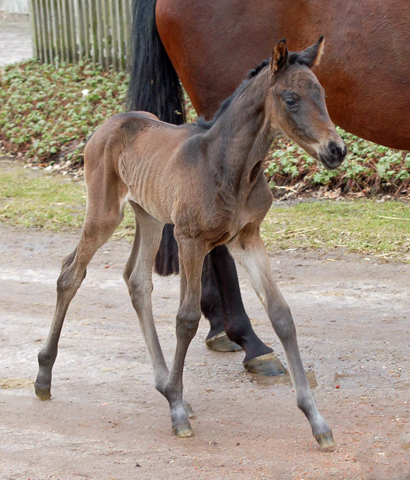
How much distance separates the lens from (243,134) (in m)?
3.22

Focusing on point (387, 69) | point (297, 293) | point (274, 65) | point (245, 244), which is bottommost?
point (297, 293)

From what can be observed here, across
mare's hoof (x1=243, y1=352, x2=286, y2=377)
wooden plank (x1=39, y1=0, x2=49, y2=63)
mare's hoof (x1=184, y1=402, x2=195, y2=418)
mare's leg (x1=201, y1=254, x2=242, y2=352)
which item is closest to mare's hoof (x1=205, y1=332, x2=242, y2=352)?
mare's leg (x1=201, y1=254, x2=242, y2=352)

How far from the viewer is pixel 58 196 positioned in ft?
27.1

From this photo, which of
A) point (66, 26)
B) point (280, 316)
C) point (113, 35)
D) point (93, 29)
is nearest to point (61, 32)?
point (66, 26)

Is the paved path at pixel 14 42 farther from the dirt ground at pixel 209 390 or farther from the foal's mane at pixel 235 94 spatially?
the foal's mane at pixel 235 94

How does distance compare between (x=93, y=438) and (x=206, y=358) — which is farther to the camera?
(x=206, y=358)

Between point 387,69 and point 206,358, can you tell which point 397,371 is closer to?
point 206,358

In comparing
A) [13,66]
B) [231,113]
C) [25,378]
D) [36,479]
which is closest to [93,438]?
[36,479]

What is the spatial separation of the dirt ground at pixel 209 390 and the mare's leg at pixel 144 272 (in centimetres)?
35

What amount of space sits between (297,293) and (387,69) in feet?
6.11

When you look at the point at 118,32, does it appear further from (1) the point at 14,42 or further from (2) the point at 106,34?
(1) the point at 14,42

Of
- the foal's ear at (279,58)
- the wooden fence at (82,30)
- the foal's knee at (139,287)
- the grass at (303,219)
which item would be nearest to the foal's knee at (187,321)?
the foal's knee at (139,287)

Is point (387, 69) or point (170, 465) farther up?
point (387, 69)

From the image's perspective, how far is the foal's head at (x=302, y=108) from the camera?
9.29ft
